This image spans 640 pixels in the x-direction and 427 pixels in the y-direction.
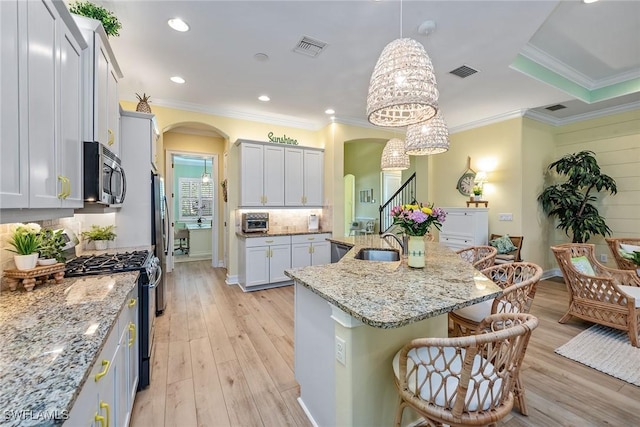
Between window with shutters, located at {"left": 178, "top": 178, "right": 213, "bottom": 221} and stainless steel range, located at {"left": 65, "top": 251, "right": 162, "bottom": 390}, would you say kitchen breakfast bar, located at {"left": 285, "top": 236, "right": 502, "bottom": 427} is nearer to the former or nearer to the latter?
stainless steel range, located at {"left": 65, "top": 251, "right": 162, "bottom": 390}

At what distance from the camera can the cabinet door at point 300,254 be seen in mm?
4688

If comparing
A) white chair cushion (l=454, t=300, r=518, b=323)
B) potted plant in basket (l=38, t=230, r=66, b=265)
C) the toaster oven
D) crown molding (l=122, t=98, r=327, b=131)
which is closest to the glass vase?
white chair cushion (l=454, t=300, r=518, b=323)

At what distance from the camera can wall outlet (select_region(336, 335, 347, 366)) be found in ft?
4.33

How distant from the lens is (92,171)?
165 cm

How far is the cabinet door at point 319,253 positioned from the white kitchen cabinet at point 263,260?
Result: 0.47 m

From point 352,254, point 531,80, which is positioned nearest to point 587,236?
point 531,80

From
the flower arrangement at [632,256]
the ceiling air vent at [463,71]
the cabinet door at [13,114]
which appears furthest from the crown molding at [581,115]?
the cabinet door at [13,114]

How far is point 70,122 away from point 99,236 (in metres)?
1.61

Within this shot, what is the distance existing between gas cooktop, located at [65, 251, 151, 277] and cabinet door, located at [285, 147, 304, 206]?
2.86 m

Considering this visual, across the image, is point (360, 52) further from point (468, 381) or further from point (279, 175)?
point (468, 381)

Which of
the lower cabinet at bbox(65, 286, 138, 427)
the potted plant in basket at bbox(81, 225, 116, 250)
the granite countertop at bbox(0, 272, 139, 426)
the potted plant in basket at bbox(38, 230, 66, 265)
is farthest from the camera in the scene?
the potted plant in basket at bbox(81, 225, 116, 250)

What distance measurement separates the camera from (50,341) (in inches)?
38.5

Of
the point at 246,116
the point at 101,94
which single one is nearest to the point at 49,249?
the point at 101,94

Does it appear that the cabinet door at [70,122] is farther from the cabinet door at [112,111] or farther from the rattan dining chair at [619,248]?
the rattan dining chair at [619,248]
